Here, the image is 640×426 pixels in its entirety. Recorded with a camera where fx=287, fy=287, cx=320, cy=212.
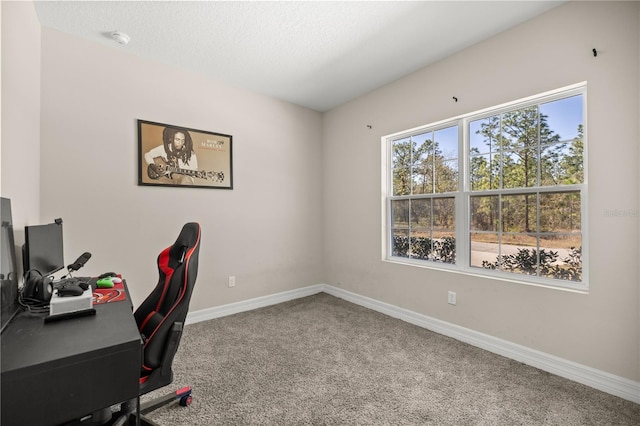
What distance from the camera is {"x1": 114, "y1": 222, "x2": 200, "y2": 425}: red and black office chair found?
137 cm

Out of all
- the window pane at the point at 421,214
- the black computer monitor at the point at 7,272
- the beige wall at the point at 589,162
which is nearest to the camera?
the black computer monitor at the point at 7,272

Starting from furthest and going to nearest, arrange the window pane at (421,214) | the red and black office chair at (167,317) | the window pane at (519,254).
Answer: the window pane at (421,214) → the window pane at (519,254) → the red and black office chair at (167,317)

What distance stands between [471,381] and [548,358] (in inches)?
27.0

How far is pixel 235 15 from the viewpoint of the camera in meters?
2.26

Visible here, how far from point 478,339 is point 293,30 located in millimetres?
3176

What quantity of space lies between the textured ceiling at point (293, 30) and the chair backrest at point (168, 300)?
1.79 meters

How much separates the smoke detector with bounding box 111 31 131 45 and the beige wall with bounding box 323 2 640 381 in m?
2.68

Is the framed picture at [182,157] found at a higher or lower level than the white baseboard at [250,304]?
higher

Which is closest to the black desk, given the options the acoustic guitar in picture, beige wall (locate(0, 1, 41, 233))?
beige wall (locate(0, 1, 41, 233))

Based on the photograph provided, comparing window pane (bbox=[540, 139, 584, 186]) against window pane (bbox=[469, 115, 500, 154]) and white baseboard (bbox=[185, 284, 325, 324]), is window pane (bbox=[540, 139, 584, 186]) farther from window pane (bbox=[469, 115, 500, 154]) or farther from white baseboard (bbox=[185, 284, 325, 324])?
white baseboard (bbox=[185, 284, 325, 324])

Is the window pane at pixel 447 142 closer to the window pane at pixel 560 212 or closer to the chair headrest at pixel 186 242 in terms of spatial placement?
the window pane at pixel 560 212

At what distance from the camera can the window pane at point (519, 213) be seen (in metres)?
2.41

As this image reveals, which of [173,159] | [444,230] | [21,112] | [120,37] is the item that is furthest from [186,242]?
[444,230]

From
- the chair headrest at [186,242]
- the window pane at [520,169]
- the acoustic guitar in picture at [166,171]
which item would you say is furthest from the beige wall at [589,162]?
the chair headrest at [186,242]
